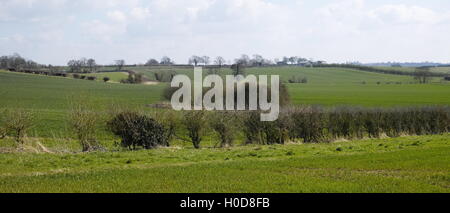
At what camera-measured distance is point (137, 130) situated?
2531cm

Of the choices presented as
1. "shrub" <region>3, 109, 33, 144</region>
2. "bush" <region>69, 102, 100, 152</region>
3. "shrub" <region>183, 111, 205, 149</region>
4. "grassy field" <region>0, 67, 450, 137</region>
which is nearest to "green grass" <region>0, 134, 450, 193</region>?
"bush" <region>69, 102, 100, 152</region>

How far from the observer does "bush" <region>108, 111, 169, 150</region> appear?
2529 centimetres

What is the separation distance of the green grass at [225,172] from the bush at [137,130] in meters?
→ 4.16

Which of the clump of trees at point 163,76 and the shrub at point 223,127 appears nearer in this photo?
the shrub at point 223,127

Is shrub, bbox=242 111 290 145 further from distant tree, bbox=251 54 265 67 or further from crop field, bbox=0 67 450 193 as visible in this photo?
distant tree, bbox=251 54 265 67

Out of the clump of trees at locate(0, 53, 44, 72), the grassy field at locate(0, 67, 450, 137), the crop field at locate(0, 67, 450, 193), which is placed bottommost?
the grassy field at locate(0, 67, 450, 137)

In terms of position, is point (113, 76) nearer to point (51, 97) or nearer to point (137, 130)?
point (51, 97)

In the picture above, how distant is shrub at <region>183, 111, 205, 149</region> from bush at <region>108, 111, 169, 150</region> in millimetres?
2394

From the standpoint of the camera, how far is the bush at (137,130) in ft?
83.0

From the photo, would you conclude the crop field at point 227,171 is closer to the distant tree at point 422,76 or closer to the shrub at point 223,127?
the shrub at point 223,127

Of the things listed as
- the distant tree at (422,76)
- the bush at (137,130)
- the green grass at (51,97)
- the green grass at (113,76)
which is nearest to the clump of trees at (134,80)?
the green grass at (113,76)

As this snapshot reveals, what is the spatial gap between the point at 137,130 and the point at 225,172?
10890 millimetres
